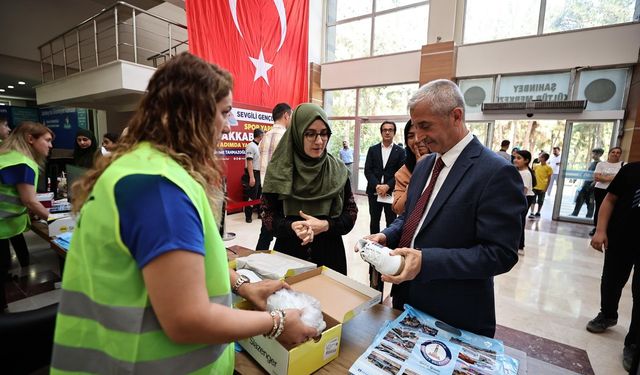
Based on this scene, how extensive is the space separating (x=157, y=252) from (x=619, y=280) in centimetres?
298

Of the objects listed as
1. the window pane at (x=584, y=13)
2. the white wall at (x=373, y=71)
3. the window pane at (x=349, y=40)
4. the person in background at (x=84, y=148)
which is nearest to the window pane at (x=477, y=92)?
the white wall at (x=373, y=71)

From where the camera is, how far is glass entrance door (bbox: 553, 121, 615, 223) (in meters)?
5.55

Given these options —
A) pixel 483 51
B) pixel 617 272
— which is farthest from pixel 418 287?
pixel 483 51

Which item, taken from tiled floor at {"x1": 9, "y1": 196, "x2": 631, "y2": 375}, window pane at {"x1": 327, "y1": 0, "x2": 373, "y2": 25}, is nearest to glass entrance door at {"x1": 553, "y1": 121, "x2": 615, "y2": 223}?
tiled floor at {"x1": 9, "y1": 196, "x2": 631, "y2": 375}

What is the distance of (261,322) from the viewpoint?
0.64m

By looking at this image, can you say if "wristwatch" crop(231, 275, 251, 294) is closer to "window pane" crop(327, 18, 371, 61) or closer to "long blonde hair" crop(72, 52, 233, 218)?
"long blonde hair" crop(72, 52, 233, 218)

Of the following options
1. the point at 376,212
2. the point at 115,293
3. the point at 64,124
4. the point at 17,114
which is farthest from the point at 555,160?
the point at 17,114

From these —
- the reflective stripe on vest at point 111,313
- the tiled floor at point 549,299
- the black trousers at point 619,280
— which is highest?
the reflective stripe on vest at point 111,313

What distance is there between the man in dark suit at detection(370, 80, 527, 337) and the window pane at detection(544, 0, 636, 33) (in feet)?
22.3

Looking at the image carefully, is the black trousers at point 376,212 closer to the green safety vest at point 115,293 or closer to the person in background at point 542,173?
the green safety vest at point 115,293

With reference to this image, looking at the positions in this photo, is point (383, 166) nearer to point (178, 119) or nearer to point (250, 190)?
point (250, 190)

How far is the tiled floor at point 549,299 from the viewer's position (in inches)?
82.4

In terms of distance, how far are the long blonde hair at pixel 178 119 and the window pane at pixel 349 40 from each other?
8209mm

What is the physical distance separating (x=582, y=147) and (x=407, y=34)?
442 centimetres
